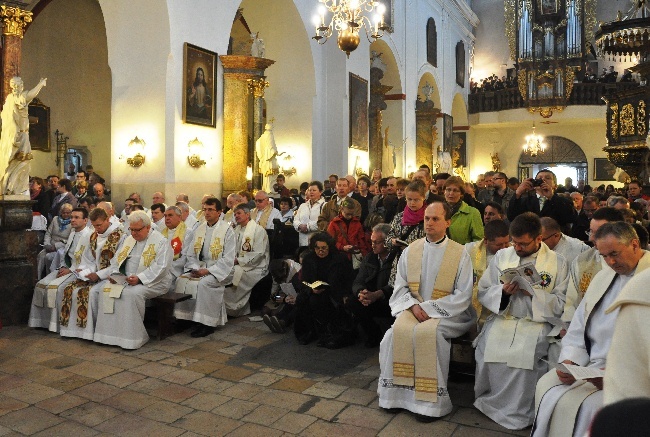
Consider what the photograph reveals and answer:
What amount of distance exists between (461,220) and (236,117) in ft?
22.1

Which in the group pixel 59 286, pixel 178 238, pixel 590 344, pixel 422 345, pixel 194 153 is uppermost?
pixel 194 153

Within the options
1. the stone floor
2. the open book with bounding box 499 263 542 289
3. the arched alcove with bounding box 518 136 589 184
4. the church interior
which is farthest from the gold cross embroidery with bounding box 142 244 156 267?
the arched alcove with bounding box 518 136 589 184

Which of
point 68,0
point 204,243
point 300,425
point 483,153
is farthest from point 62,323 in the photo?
point 483,153

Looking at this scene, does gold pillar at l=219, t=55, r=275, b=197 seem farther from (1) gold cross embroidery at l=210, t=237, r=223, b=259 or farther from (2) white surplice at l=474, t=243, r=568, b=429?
(2) white surplice at l=474, t=243, r=568, b=429

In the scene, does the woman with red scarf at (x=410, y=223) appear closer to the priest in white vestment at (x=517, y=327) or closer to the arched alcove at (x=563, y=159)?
the priest in white vestment at (x=517, y=327)

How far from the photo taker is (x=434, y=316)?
4.56 m

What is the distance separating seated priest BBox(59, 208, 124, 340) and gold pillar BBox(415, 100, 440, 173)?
15.8 m

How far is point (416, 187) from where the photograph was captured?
5574 millimetres

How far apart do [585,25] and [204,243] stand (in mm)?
23772

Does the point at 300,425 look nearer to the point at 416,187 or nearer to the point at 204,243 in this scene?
the point at 416,187

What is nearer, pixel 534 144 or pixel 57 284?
pixel 57 284

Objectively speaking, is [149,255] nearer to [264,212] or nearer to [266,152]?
[264,212]

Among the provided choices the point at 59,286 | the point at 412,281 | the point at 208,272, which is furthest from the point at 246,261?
the point at 412,281

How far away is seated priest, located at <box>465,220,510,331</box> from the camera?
503 cm
